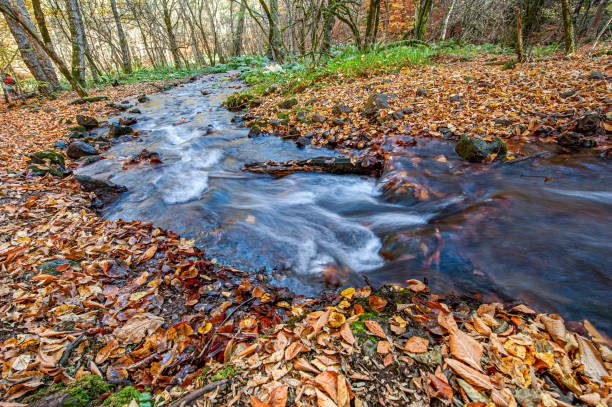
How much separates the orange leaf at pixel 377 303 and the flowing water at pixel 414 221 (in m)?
0.59

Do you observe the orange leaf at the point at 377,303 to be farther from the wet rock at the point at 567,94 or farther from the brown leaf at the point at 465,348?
the wet rock at the point at 567,94

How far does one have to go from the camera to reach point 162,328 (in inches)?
87.2

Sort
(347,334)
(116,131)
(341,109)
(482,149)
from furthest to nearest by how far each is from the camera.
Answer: (116,131) < (341,109) < (482,149) < (347,334)

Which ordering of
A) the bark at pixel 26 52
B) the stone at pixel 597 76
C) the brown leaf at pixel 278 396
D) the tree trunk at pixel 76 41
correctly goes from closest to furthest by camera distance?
the brown leaf at pixel 278 396 → the stone at pixel 597 76 → the bark at pixel 26 52 → the tree trunk at pixel 76 41

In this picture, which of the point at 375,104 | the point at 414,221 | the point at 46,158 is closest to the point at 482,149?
the point at 414,221

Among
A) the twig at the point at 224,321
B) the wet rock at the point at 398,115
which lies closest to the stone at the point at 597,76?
the wet rock at the point at 398,115

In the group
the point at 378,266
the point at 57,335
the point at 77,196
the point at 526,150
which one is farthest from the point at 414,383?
the point at 77,196

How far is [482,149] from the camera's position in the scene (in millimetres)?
4344

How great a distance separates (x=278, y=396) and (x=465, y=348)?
1207mm

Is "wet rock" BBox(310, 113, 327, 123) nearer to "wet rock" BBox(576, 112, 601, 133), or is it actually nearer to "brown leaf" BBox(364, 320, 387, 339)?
"wet rock" BBox(576, 112, 601, 133)

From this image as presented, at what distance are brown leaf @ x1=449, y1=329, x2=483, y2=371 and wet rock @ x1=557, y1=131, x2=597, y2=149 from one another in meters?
4.37

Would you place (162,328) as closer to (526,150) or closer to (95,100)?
(526,150)

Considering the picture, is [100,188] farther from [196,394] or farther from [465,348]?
[465,348]

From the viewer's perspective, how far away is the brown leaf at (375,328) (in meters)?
1.81
